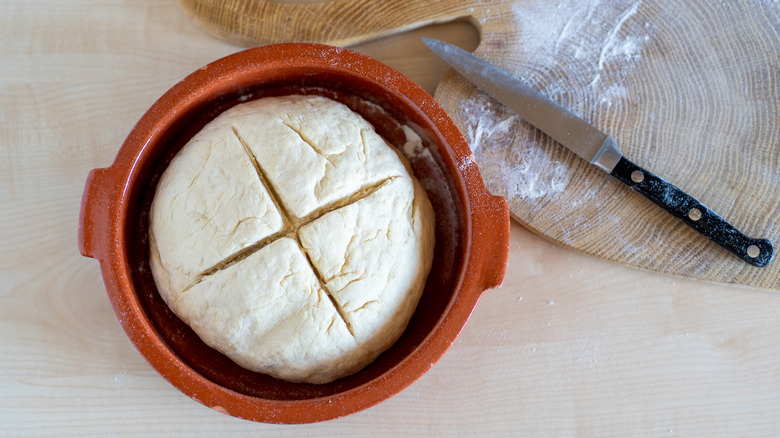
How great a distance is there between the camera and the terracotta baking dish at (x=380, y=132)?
1352 millimetres

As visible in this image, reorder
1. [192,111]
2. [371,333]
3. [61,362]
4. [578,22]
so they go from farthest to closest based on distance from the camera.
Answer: [578,22] → [61,362] → [192,111] → [371,333]

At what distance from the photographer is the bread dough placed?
4.44 feet

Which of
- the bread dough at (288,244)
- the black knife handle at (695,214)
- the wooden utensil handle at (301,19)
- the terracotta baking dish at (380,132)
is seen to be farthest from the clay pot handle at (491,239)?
the wooden utensil handle at (301,19)

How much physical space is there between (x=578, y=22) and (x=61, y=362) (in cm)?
188

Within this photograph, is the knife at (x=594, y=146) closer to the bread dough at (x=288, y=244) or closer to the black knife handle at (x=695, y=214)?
the black knife handle at (x=695, y=214)

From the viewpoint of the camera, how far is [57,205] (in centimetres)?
172

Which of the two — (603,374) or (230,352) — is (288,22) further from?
(603,374)

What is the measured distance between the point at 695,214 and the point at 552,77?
1.90ft

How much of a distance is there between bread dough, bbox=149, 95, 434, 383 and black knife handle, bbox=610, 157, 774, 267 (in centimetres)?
69

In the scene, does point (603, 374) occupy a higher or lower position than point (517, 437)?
higher

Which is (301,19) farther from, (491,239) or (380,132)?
(491,239)

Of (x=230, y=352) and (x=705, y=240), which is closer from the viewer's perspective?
(x=230, y=352)

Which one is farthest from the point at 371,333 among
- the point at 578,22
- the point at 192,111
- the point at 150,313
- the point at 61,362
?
the point at 578,22

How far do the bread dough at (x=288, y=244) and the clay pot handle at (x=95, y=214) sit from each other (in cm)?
12
